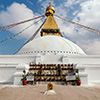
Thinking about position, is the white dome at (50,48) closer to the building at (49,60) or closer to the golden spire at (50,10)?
the building at (49,60)

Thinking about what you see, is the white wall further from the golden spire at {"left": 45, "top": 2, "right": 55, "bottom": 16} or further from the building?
the golden spire at {"left": 45, "top": 2, "right": 55, "bottom": 16}

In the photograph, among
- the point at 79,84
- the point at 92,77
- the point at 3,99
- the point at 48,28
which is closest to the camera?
the point at 3,99

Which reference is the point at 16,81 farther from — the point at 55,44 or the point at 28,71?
the point at 55,44

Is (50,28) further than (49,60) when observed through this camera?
Yes

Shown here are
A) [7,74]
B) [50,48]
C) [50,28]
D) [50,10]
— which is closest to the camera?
[7,74]

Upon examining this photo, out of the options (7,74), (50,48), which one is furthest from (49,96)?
(50,48)

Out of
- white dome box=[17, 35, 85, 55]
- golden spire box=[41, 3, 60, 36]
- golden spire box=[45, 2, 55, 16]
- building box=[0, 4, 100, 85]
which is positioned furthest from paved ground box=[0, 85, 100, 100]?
golden spire box=[45, 2, 55, 16]

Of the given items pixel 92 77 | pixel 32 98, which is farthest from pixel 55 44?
pixel 32 98

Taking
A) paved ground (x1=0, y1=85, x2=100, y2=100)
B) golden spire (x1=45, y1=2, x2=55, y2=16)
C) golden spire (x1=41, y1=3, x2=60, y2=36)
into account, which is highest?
golden spire (x1=45, y1=2, x2=55, y2=16)

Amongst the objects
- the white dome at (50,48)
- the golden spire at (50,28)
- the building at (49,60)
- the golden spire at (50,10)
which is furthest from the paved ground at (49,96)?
the golden spire at (50,10)

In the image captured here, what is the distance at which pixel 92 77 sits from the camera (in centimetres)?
1098

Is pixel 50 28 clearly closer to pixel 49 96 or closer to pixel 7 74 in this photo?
pixel 7 74

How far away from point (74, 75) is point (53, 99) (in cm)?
466

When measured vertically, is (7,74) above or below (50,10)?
below
